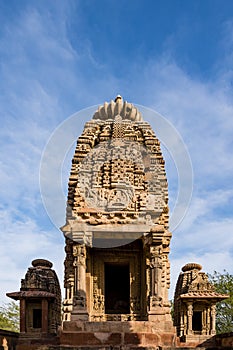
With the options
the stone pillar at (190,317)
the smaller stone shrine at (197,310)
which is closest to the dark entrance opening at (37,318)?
the smaller stone shrine at (197,310)

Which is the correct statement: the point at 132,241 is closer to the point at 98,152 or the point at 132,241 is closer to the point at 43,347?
the point at 98,152

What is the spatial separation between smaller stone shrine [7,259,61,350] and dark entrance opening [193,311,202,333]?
17.2 feet

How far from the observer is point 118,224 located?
40.8 feet

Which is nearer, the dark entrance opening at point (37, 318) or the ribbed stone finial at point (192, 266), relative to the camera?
the dark entrance opening at point (37, 318)

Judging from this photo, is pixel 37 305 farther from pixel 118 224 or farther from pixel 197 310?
pixel 197 310

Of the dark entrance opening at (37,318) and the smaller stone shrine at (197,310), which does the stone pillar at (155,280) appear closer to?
the smaller stone shrine at (197,310)

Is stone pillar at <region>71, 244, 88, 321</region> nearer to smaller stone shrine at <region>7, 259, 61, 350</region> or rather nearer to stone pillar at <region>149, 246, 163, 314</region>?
stone pillar at <region>149, 246, 163, 314</region>

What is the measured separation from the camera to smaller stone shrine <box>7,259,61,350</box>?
45.7ft

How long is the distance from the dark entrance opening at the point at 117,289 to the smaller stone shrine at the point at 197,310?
82.4 inches

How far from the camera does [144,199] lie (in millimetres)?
12945

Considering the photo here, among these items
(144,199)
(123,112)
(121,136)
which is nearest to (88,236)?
(144,199)

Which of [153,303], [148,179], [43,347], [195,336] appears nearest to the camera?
[43,347]

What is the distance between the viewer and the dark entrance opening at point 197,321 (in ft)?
51.2

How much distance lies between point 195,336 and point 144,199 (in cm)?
587
